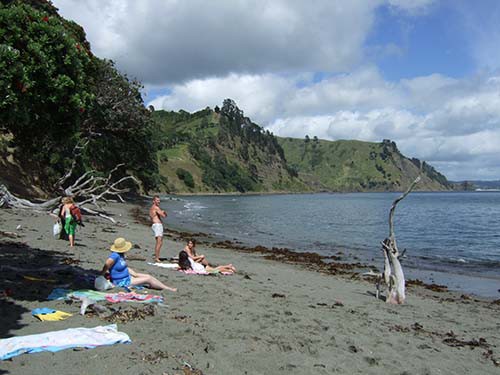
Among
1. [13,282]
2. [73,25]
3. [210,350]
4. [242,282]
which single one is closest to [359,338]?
[210,350]

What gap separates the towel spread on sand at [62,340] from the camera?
4.94 metres

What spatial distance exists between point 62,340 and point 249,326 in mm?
2970

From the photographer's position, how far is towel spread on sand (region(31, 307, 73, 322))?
619cm

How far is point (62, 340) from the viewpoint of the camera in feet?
17.3

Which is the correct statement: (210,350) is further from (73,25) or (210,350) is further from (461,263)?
(73,25)

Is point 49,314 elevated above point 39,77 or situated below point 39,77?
below

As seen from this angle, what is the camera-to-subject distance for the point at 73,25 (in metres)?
33.5

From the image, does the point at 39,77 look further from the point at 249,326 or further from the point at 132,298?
the point at 249,326

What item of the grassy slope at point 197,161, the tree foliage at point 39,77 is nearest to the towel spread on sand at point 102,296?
the tree foliage at point 39,77

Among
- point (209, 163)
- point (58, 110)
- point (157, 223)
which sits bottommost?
point (157, 223)

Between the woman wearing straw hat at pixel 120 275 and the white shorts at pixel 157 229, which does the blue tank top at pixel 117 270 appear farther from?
the white shorts at pixel 157 229

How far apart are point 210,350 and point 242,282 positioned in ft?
19.8

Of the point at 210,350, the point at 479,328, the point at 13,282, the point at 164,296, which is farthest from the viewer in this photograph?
the point at 479,328

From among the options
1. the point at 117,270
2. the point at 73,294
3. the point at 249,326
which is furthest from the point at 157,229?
the point at 249,326
